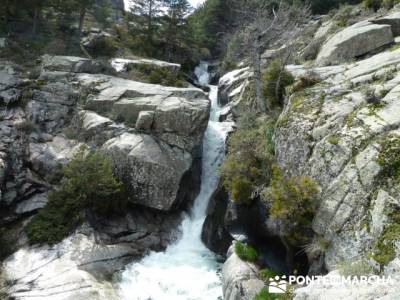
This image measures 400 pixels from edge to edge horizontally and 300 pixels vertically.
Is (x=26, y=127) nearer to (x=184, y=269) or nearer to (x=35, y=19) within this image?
(x=184, y=269)

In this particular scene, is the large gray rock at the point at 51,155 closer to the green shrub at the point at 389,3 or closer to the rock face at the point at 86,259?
the rock face at the point at 86,259

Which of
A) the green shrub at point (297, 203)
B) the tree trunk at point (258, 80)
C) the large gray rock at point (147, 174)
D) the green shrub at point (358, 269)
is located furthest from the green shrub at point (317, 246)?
the tree trunk at point (258, 80)

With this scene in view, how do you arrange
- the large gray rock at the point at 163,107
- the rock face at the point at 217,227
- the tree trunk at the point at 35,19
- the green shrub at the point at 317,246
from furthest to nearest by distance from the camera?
the tree trunk at the point at 35,19 → the large gray rock at the point at 163,107 → the rock face at the point at 217,227 → the green shrub at the point at 317,246

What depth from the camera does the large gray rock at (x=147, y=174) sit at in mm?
18156

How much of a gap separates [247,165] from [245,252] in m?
3.62

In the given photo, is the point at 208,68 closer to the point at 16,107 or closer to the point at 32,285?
the point at 16,107

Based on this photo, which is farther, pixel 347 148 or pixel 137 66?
pixel 137 66

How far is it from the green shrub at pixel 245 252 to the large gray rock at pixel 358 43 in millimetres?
12626

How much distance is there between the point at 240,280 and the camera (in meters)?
12.5

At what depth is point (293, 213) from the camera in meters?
11.5

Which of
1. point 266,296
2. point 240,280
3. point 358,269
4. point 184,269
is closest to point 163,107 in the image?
point 184,269

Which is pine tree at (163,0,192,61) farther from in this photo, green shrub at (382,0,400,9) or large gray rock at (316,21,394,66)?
large gray rock at (316,21,394,66)

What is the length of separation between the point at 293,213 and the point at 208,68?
38.2 metres

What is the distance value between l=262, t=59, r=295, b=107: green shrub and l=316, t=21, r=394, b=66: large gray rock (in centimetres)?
324
